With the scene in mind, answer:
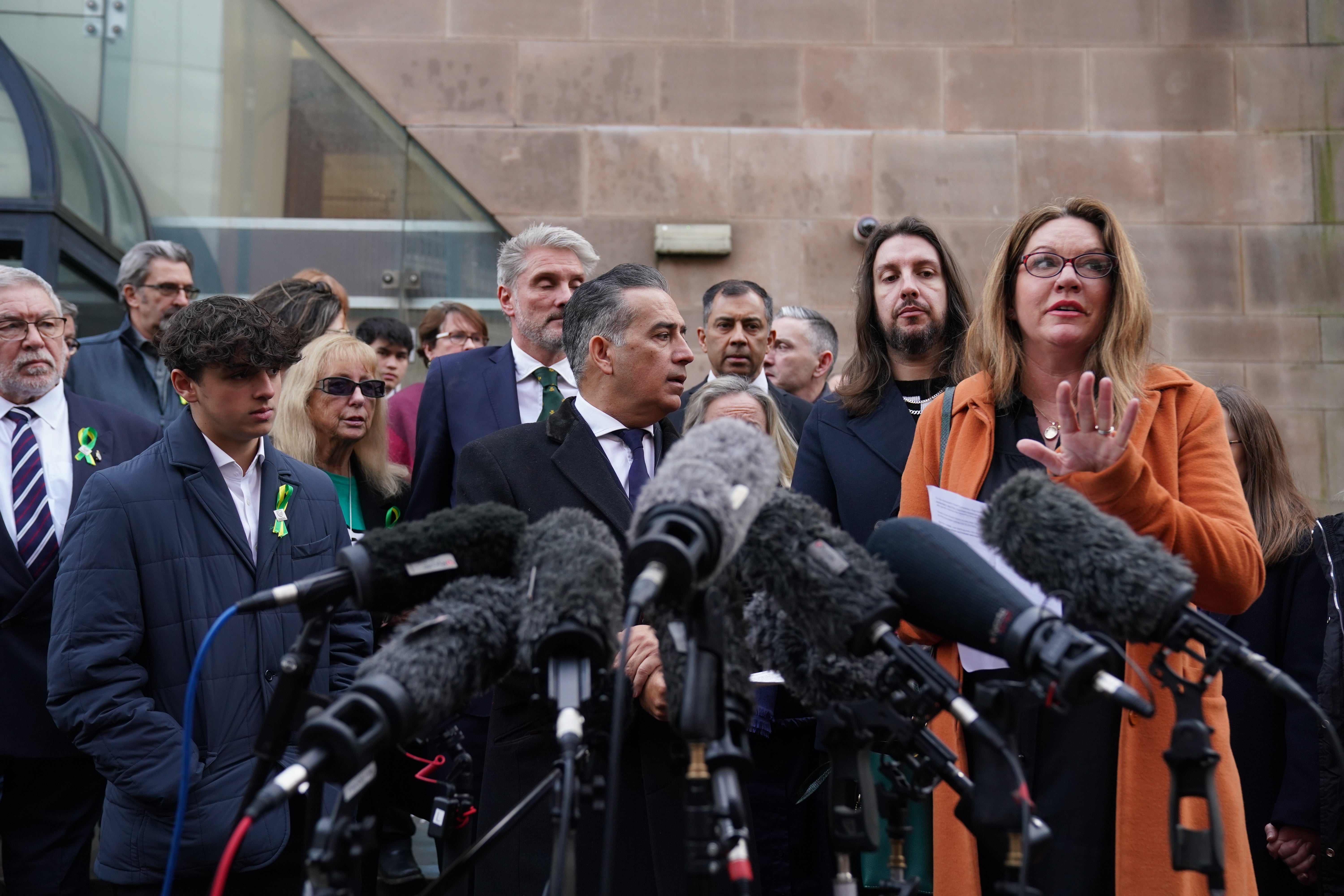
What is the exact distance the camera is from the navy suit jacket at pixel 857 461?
3605mm

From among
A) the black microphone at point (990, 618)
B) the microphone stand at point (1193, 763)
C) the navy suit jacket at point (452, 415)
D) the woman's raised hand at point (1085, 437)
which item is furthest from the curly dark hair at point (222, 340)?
the microphone stand at point (1193, 763)

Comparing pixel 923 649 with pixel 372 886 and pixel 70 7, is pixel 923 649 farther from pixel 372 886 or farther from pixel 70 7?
pixel 70 7

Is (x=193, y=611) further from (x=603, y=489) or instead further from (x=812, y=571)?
(x=812, y=571)

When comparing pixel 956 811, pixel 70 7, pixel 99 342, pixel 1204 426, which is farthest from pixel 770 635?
pixel 70 7

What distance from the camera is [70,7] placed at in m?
8.50

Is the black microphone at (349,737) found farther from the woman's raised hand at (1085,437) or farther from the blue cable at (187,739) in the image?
the woman's raised hand at (1085,437)

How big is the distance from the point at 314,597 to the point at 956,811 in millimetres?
1136

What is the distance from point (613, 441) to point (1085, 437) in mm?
1526

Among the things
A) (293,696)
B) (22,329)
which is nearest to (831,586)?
(293,696)

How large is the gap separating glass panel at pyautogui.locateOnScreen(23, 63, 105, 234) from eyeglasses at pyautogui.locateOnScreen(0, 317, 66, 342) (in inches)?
149

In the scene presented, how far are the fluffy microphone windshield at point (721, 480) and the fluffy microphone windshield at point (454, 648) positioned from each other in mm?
313

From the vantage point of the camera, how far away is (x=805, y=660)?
2.14 m

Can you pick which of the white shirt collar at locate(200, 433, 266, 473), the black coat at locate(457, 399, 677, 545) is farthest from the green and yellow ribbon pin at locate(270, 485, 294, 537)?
the black coat at locate(457, 399, 677, 545)

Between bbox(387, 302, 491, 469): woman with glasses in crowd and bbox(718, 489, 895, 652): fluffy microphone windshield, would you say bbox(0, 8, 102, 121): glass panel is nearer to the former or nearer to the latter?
bbox(387, 302, 491, 469): woman with glasses in crowd
